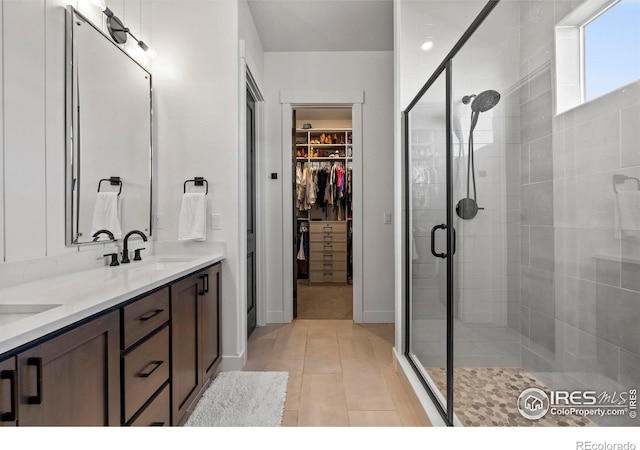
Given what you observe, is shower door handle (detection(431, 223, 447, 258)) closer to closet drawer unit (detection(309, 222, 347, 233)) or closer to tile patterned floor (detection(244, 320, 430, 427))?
tile patterned floor (detection(244, 320, 430, 427))

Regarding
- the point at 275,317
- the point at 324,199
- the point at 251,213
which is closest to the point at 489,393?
the point at 275,317

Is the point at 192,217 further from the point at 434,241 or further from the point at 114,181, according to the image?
the point at 434,241

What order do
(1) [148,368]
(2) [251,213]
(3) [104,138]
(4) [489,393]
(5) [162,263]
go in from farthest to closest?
(2) [251,213]
(5) [162,263]
(3) [104,138]
(4) [489,393]
(1) [148,368]

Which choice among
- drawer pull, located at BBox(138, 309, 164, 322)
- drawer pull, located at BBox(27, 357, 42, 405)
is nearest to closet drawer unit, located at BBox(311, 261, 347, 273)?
drawer pull, located at BBox(138, 309, 164, 322)

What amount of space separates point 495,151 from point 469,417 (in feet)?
4.07

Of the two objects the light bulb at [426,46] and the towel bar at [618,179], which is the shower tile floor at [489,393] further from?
the light bulb at [426,46]

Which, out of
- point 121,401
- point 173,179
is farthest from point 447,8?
point 121,401

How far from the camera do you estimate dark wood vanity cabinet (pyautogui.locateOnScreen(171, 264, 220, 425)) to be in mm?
1508

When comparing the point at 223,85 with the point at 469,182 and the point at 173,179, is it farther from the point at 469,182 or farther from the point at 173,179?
the point at 469,182

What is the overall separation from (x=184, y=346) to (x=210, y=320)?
Answer: 0.40 meters

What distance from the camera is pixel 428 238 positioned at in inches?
74.4

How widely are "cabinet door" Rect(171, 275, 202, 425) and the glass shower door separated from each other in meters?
1.28

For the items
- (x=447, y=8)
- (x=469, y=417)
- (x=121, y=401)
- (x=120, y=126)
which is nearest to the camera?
(x=121, y=401)

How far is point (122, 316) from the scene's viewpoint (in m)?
1.09
